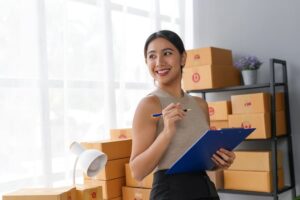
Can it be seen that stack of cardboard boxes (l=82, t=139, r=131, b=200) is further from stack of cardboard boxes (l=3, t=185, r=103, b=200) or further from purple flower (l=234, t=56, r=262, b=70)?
purple flower (l=234, t=56, r=262, b=70)

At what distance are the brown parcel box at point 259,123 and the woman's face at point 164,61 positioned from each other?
1635 mm

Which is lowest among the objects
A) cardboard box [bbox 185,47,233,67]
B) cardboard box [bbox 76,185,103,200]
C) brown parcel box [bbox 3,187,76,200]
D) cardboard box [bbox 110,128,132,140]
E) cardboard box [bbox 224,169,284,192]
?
cardboard box [bbox 224,169,284,192]

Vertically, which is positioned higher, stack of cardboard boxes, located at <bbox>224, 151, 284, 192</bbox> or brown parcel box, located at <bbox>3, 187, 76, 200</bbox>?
brown parcel box, located at <bbox>3, 187, 76, 200</bbox>

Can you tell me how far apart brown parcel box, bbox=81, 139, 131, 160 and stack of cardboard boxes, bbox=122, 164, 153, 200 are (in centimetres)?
12

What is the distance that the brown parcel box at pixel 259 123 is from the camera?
2.82 meters

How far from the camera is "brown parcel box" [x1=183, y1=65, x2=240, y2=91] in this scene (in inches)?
121

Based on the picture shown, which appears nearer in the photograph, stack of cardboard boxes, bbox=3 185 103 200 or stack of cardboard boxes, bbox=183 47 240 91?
stack of cardboard boxes, bbox=3 185 103 200

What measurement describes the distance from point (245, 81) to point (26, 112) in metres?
1.74

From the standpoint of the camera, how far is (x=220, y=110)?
305 cm

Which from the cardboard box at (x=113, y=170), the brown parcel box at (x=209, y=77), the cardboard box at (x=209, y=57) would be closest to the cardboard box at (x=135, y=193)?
the cardboard box at (x=113, y=170)

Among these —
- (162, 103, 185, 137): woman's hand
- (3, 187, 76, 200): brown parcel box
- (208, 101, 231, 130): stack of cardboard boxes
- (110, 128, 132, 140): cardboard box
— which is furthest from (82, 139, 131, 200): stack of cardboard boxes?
(162, 103, 185, 137): woman's hand

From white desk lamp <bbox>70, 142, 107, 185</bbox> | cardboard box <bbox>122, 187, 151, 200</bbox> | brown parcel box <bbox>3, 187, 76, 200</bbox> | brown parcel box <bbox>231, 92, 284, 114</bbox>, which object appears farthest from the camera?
brown parcel box <bbox>231, 92, 284, 114</bbox>

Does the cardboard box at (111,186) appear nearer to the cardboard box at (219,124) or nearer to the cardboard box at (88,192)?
the cardboard box at (88,192)

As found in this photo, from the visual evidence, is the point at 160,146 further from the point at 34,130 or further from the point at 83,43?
the point at 83,43
